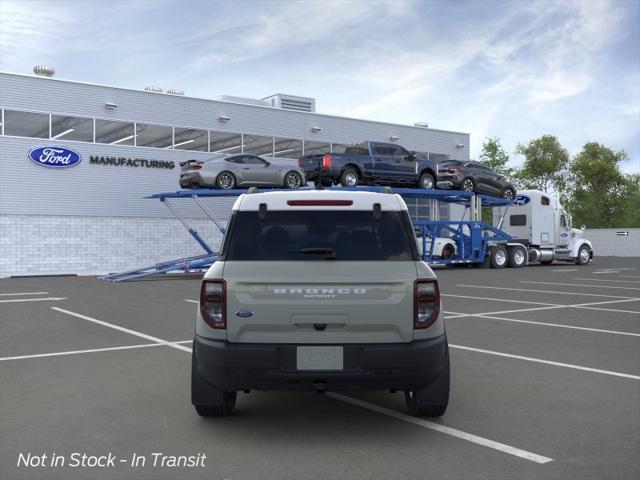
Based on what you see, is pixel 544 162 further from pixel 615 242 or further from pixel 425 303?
pixel 425 303

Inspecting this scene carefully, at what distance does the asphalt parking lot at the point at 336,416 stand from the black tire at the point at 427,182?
54.3 feet

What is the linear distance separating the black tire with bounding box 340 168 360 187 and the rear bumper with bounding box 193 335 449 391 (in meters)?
19.0

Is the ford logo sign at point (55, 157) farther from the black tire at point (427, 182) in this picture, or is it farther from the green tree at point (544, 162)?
the green tree at point (544, 162)

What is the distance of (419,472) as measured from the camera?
13.5 feet

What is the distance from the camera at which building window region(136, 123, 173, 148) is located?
29250 mm

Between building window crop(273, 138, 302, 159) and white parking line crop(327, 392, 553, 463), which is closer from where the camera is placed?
white parking line crop(327, 392, 553, 463)

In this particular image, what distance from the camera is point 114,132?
28672 millimetres

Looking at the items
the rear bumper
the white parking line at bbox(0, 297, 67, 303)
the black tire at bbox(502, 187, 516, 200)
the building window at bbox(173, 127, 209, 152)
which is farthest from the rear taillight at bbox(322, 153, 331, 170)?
the rear bumper

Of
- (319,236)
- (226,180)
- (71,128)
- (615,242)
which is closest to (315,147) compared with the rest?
(226,180)

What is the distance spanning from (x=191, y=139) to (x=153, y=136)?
5.75ft

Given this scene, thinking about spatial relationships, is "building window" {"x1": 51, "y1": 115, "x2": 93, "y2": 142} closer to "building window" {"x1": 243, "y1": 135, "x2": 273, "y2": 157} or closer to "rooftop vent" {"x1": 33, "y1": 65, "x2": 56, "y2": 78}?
"rooftop vent" {"x1": 33, "y1": 65, "x2": 56, "y2": 78}

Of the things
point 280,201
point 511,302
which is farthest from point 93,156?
point 280,201

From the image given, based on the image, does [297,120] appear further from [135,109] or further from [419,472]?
[419,472]

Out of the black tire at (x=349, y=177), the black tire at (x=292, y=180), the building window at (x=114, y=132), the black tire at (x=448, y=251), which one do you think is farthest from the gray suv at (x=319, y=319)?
the building window at (x=114, y=132)
